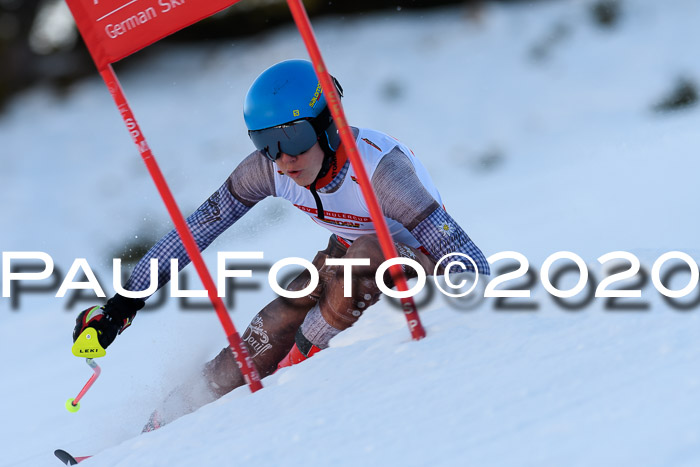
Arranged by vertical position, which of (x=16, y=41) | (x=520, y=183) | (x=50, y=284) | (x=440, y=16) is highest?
(x=16, y=41)

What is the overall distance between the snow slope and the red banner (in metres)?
1.13

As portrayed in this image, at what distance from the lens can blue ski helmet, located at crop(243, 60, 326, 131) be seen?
9.64 feet

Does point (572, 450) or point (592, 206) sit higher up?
point (572, 450)

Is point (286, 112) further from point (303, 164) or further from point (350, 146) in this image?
point (350, 146)

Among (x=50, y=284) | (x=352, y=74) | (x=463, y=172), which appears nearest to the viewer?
(x=50, y=284)

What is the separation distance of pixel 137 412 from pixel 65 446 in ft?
1.04

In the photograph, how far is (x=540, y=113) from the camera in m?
10.1

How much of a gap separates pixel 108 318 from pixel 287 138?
3.01 ft

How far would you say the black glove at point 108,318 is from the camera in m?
2.95

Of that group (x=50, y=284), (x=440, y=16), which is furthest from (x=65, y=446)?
(x=440, y=16)

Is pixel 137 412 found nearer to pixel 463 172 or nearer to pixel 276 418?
pixel 276 418

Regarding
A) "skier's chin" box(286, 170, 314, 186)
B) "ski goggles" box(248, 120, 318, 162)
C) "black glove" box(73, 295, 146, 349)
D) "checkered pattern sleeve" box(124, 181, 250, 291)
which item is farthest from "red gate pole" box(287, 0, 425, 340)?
"black glove" box(73, 295, 146, 349)

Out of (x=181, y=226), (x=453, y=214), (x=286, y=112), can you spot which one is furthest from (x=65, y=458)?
(x=453, y=214)

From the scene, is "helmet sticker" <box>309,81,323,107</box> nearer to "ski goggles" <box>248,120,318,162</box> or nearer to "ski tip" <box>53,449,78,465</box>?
"ski goggles" <box>248,120,318,162</box>
